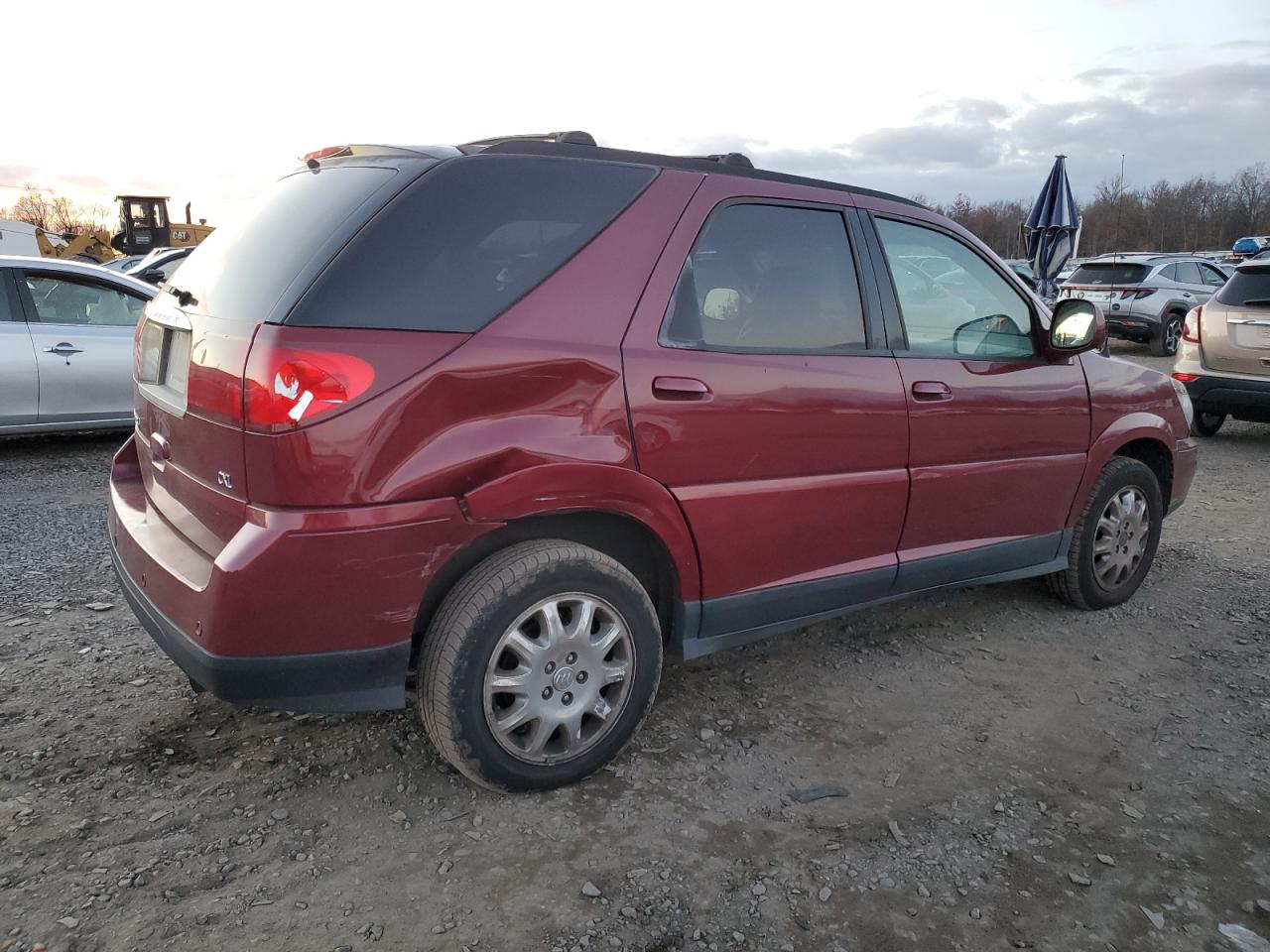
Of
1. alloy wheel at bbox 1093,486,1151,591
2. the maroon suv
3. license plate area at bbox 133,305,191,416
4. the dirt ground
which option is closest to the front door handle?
the maroon suv

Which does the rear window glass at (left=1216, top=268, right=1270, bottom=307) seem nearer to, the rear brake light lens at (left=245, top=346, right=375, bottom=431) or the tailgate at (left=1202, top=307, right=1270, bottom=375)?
the tailgate at (left=1202, top=307, right=1270, bottom=375)

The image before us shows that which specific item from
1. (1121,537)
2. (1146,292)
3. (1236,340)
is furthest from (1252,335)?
(1146,292)

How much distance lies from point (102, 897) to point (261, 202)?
1.96m

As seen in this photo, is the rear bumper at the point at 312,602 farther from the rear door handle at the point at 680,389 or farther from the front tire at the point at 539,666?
the rear door handle at the point at 680,389

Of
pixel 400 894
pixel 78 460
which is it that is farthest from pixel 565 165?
pixel 78 460

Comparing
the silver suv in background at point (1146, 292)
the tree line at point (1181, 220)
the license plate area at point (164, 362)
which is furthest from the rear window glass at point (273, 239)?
the tree line at point (1181, 220)

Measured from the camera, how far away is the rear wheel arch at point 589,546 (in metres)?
2.62

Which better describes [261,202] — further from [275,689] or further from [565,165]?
[275,689]

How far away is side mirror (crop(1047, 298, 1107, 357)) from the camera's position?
3.79m

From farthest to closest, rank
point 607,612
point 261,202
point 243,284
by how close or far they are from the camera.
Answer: point 261,202
point 607,612
point 243,284

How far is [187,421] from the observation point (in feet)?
8.52

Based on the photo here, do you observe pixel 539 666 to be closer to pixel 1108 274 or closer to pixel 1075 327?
pixel 1075 327

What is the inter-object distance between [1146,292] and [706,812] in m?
16.3

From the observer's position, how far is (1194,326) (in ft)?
28.8
